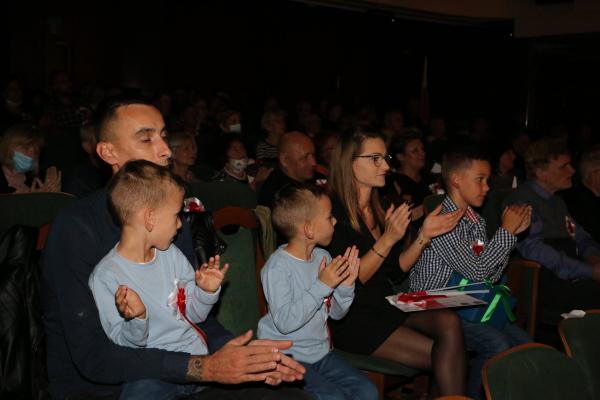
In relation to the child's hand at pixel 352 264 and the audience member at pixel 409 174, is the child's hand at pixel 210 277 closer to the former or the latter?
the child's hand at pixel 352 264

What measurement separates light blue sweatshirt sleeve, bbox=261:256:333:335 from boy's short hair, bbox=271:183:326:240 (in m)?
0.16

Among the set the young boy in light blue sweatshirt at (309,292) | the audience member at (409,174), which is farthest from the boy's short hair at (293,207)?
the audience member at (409,174)

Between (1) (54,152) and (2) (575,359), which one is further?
(1) (54,152)

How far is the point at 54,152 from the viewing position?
5.74 meters

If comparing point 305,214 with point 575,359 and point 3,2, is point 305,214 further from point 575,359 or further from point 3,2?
point 3,2

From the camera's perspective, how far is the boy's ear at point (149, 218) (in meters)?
1.91

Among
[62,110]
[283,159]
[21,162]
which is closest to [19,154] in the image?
[21,162]

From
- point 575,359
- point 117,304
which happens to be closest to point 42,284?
point 117,304

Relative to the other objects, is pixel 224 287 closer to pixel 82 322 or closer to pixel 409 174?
pixel 82 322

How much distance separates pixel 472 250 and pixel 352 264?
97 centimetres

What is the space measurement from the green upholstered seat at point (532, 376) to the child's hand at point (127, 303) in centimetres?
87

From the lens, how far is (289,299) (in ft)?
7.86

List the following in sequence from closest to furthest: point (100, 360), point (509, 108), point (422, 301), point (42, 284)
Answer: point (100, 360)
point (42, 284)
point (422, 301)
point (509, 108)

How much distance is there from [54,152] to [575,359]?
191 inches
